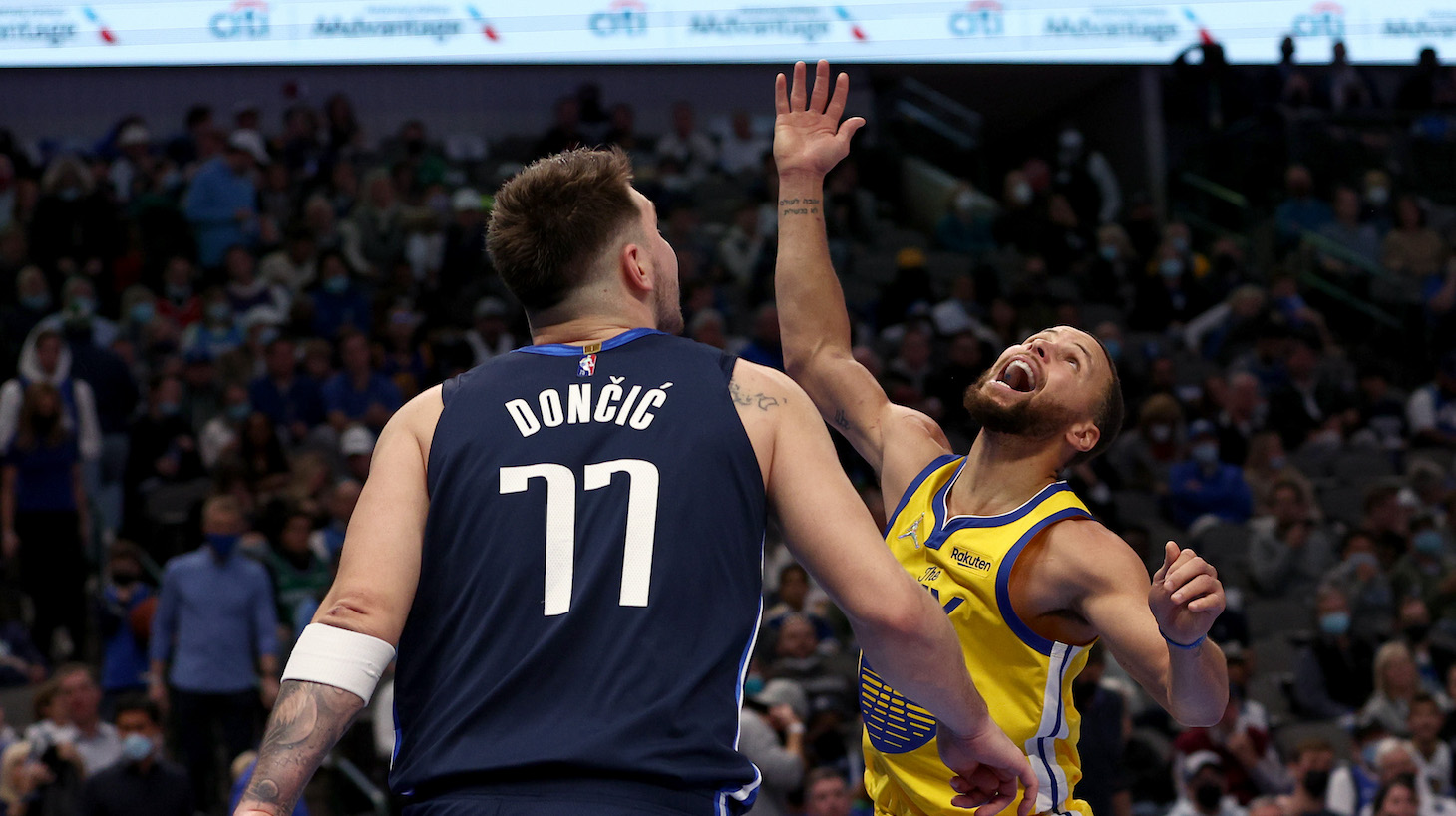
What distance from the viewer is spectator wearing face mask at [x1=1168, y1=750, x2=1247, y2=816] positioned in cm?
984

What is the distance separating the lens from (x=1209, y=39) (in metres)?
15.9

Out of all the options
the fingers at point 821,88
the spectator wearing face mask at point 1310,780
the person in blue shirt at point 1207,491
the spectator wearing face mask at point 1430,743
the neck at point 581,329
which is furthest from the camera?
the person in blue shirt at point 1207,491

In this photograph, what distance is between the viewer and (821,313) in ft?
14.8

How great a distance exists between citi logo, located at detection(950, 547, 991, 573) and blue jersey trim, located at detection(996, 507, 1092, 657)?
1.6 inches

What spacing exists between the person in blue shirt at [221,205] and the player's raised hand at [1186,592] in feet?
43.5

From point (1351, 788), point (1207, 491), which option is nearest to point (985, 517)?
point (1351, 788)

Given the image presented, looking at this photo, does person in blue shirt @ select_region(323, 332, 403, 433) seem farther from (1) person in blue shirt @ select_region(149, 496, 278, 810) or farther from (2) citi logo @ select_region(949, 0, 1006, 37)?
(2) citi logo @ select_region(949, 0, 1006, 37)

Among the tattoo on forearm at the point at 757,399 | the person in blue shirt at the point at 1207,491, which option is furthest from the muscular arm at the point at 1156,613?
the person in blue shirt at the point at 1207,491

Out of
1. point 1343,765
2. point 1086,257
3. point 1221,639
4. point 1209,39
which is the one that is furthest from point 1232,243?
point 1343,765

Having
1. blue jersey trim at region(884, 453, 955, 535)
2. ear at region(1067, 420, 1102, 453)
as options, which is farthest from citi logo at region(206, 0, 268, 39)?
ear at region(1067, 420, 1102, 453)

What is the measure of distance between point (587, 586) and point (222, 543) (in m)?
7.87

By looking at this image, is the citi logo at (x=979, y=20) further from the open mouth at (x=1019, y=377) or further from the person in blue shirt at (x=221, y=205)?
the open mouth at (x=1019, y=377)

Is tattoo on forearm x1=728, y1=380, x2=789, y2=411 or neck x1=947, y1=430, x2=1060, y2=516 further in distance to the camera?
neck x1=947, y1=430, x2=1060, y2=516

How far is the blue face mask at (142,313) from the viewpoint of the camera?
13.7 metres
